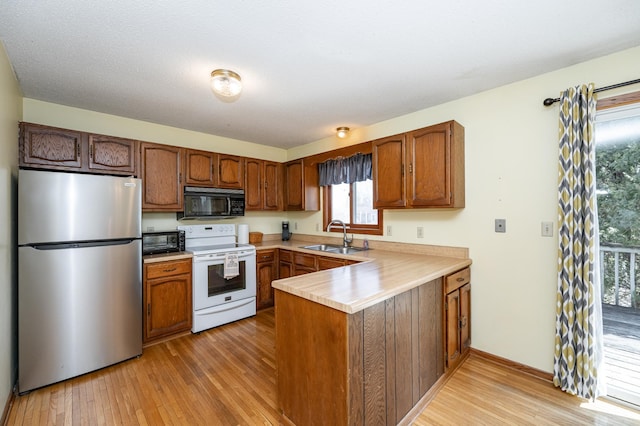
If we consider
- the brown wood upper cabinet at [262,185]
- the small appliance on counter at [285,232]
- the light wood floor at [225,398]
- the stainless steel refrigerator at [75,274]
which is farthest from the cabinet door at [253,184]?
the light wood floor at [225,398]

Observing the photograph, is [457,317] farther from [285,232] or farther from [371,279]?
→ [285,232]

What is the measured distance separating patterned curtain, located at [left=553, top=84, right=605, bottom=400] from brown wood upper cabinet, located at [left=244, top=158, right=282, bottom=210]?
3243 mm

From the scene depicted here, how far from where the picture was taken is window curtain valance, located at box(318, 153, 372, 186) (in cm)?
339

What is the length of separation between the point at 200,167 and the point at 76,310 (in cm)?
182

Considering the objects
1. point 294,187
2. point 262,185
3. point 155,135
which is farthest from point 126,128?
point 294,187

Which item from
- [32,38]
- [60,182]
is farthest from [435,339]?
[32,38]

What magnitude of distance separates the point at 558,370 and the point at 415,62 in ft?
8.14

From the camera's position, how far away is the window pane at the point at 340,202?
3834 millimetres

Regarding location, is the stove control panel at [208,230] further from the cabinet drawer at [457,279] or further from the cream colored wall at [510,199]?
the cabinet drawer at [457,279]

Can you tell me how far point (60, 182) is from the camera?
2.06 m

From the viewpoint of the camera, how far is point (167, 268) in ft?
9.16

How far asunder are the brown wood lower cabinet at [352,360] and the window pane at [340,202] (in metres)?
2.06

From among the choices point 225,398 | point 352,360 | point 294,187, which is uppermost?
point 294,187

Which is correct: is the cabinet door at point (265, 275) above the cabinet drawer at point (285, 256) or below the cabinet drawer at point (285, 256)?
below
